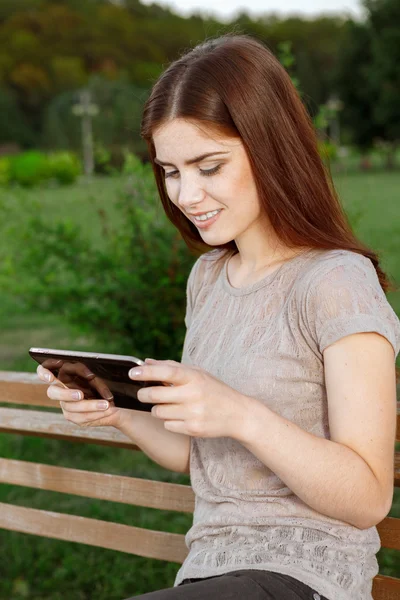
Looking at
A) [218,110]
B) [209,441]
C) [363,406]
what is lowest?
[209,441]

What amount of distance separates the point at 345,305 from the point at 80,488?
1.21 meters

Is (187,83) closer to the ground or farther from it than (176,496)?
farther from it

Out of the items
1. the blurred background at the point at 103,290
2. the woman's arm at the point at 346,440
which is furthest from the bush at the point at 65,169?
the woman's arm at the point at 346,440

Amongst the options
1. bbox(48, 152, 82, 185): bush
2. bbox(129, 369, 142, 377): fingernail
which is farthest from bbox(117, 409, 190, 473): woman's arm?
bbox(48, 152, 82, 185): bush

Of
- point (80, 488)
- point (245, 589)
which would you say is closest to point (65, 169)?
point (80, 488)

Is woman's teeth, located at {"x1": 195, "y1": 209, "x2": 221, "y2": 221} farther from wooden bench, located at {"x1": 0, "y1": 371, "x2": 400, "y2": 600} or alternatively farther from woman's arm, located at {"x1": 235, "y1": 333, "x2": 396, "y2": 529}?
wooden bench, located at {"x1": 0, "y1": 371, "x2": 400, "y2": 600}

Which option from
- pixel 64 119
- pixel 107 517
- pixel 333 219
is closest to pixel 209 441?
pixel 333 219

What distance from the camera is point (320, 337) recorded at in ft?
5.32

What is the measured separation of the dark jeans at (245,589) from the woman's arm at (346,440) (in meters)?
0.15

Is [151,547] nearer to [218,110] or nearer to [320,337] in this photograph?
[320,337]

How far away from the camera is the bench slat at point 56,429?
7.62 feet

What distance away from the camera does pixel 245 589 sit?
154cm

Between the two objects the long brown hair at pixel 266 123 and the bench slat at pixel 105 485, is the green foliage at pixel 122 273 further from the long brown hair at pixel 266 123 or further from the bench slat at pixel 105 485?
the long brown hair at pixel 266 123

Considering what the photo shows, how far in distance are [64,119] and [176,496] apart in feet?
169
